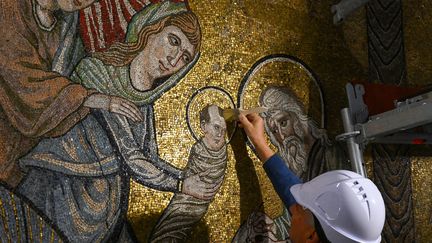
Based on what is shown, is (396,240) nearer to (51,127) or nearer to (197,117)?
(197,117)

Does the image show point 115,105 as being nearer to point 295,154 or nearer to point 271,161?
point 271,161

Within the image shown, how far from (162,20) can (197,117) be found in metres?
0.36

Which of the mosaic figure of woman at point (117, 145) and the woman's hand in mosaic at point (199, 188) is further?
the woman's hand in mosaic at point (199, 188)

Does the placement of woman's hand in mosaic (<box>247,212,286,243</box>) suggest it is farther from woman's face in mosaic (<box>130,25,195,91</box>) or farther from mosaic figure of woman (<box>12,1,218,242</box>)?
woman's face in mosaic (<box>130,25,195,91</box>)

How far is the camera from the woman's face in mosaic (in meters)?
1.80

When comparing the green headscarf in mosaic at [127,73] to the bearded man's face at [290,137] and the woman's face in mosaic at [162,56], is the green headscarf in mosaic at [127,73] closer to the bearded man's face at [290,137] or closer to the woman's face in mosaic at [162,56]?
the woman's face in mosaic at [162,56]

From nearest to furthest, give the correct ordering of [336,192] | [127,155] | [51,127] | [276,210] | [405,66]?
[336,192], [51,127], [127,155], [276,210], [405,66]

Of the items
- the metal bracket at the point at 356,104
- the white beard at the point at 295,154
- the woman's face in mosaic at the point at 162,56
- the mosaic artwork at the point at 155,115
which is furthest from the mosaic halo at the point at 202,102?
the metal bracket at the point at 356,104

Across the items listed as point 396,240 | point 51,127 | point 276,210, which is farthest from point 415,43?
point 51,127

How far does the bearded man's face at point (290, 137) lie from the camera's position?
205 cm

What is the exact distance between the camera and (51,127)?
1.63 metres

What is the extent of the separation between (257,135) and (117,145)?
1.66 ft

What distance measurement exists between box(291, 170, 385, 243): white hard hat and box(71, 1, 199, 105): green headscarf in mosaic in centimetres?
65

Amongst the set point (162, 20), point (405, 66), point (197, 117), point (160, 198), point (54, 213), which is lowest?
point (54, 213)
